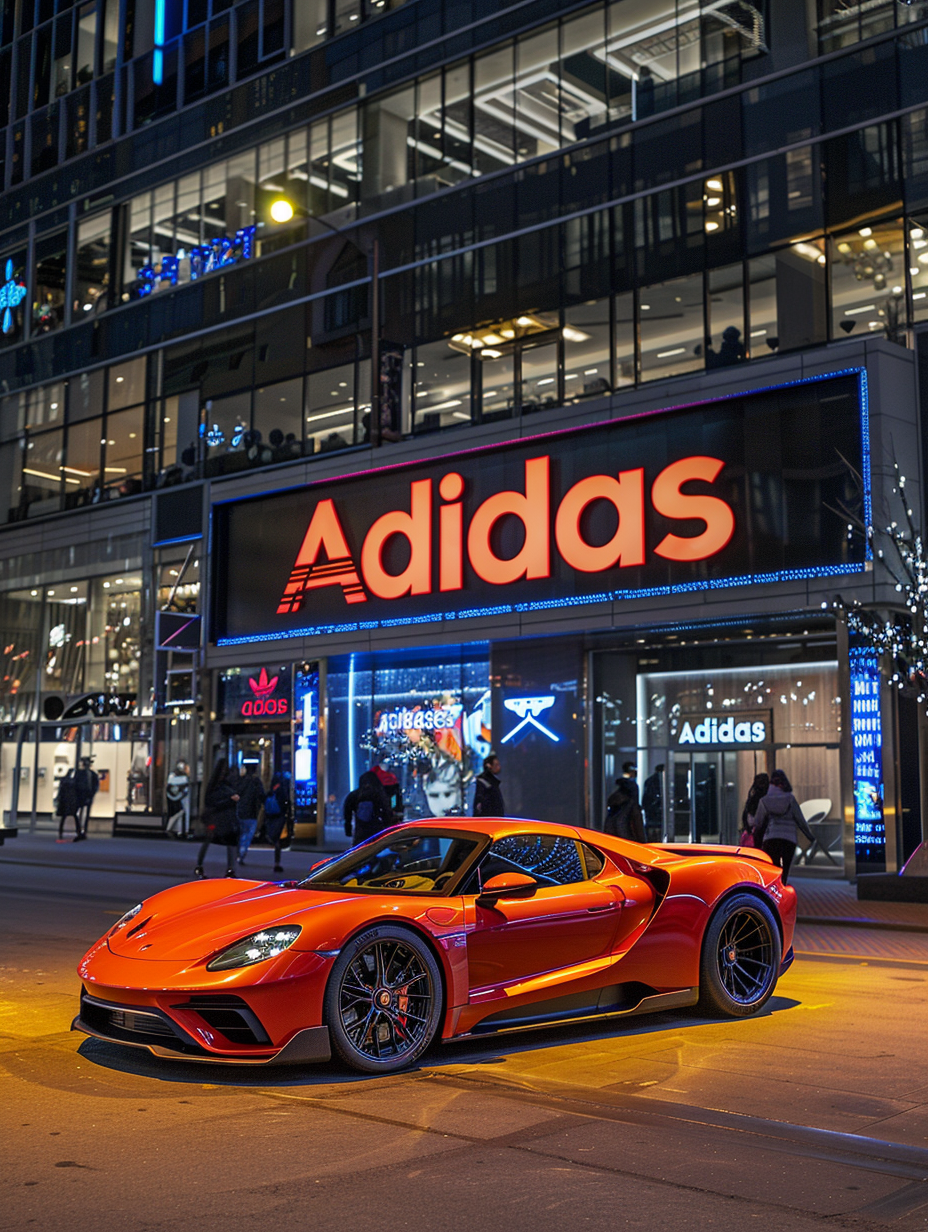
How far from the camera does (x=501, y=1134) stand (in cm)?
555

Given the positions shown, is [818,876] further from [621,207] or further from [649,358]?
[621,207]

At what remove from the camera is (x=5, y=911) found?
14.9 metres

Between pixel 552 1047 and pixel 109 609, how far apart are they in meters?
28.7

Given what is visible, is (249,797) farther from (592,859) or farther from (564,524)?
(592,859)

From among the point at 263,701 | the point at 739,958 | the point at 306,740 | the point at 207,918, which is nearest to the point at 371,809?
the point at 306,740

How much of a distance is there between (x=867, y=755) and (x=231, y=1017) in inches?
615

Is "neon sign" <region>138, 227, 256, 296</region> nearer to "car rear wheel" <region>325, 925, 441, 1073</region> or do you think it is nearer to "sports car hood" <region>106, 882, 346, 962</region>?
"sports car hood" <region>106, 882, 346, 962</region>

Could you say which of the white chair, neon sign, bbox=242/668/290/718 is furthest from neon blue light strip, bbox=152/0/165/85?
the white chair

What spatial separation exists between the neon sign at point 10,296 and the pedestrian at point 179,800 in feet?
53.5

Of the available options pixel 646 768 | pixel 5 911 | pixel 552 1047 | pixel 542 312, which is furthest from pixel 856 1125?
pixel 542 312

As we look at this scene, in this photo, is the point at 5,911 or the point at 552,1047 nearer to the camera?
the point at 552,1047

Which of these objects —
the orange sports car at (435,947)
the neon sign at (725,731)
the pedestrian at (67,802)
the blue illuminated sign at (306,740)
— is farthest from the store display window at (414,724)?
the orange sports car at (435,947)

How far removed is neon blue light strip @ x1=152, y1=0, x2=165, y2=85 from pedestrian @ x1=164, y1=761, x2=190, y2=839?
18.9 meters

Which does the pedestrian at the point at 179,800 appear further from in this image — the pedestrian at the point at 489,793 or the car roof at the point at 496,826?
the car roof at the point at 496,826
